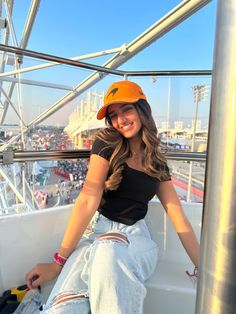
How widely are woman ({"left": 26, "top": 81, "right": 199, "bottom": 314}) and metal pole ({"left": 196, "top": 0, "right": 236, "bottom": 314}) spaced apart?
2.06 feet

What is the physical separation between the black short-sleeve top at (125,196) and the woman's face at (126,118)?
0.12 m

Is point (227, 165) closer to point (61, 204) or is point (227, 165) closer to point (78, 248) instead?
point (78, 248)

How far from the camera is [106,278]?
0.89 metres

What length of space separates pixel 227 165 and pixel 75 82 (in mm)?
1636

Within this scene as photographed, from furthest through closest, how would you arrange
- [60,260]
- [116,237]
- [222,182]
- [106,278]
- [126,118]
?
1. [126,118]
2. [60,260]
3. [116,237]
4. [106,278]
5. [222,182]

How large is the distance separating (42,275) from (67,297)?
28 centimetres

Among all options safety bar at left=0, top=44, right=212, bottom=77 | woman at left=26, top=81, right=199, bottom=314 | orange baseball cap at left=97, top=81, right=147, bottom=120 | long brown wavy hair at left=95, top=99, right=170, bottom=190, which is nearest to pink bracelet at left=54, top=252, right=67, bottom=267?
woman at left=26, top=81, right=199, bottom=314

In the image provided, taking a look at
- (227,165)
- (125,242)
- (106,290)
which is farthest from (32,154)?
(227,165)

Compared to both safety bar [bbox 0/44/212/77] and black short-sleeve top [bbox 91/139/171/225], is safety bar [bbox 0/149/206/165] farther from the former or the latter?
safety bar [bbox 0/44/212/77]

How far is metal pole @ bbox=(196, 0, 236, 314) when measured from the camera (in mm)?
297

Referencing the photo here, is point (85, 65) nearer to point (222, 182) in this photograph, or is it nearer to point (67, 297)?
point (67, 297)

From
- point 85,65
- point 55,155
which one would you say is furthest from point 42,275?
point 85,65

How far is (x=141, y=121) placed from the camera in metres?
1.30

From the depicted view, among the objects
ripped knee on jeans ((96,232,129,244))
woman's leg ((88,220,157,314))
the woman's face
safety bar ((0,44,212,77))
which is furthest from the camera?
safety bar ((0,44,212,77))
